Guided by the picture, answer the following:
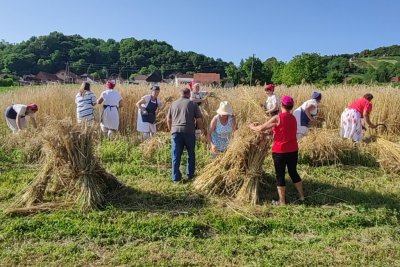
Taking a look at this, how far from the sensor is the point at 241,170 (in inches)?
228

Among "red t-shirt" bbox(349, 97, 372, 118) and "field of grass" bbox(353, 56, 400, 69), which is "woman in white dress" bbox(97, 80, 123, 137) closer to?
"red t-shirt" bbox(349, 97, 372, 118)

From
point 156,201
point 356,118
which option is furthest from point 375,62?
point 156,201

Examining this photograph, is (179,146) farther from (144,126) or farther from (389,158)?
(389,158)

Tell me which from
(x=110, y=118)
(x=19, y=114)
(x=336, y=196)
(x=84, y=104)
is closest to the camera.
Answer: (x=336, y=196)

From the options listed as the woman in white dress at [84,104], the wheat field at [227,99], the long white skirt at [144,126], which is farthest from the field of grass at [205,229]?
the wheat field at [227,99]

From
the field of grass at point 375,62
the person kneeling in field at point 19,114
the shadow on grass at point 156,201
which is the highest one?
the field of grass at point 375,62

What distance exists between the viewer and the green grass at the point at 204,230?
398 centimetres

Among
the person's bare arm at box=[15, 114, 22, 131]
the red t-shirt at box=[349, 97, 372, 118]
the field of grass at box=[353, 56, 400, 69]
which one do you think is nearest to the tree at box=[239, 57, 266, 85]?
the field of grass at box=[353, 56, 400, 69]

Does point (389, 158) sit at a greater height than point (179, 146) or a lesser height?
lesser

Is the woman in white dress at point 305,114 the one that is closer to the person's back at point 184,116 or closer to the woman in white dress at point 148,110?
the person's back at point 184,116

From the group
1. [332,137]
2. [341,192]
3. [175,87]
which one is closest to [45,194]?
[341,192]

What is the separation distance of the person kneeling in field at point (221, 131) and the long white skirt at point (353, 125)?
335 centimetres

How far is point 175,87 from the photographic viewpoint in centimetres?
1230

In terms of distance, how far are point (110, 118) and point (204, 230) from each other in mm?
5164
